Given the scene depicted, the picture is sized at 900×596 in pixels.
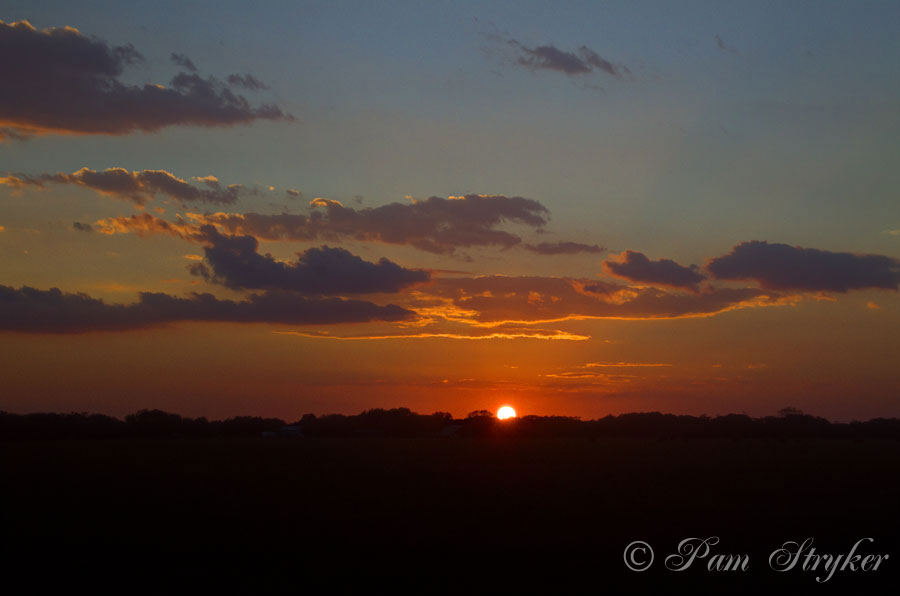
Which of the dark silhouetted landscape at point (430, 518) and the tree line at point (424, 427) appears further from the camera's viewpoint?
the tree line at point (424, 427)

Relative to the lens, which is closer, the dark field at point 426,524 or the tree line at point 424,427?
the dark field at point 426,524

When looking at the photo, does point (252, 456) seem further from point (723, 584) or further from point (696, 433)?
point (696, 433)

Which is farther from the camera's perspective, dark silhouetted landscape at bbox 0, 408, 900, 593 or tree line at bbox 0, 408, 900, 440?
tree line at bbox 0, 408, 900, 440

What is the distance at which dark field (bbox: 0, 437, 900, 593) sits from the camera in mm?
18688

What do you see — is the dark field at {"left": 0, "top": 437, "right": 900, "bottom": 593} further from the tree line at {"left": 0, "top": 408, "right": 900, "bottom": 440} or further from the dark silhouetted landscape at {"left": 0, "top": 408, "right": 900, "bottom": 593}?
the tree line at {"left": 0, "top": 408, "right": 900, "bottom": 440}

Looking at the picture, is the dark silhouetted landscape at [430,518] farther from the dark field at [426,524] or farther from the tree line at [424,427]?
the tree line at [424,427]

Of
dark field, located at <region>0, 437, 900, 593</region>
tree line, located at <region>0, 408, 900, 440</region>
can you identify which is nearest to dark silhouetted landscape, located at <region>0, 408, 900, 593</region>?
dark field, located at <region>0, 437, 900, 593</region>

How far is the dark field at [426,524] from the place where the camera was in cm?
1869

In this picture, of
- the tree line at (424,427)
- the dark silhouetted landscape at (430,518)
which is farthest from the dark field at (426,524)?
the tree line at (424,427)

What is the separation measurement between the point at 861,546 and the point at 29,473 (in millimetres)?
35903

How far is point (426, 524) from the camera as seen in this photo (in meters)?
24.4

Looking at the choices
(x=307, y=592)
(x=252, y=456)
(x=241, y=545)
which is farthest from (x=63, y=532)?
(x=252, y=456)

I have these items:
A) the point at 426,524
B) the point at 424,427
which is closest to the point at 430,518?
the point at 426,524

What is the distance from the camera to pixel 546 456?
5247 cm
